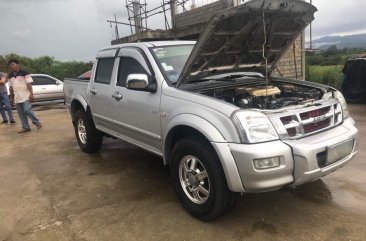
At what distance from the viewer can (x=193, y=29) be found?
12.1 metres

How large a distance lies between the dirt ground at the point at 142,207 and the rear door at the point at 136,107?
2.06 feet

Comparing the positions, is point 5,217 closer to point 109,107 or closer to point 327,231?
point 109,107

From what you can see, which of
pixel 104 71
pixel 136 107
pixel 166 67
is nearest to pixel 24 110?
pixel 104 71

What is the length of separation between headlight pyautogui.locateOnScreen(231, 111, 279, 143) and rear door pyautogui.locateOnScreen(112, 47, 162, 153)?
3.97 ft

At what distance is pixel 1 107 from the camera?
10805 millimetres

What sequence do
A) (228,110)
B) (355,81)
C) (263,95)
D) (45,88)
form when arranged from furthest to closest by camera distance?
(45,88), (355,81), (263,95), (228,110)

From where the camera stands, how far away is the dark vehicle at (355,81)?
1038cm

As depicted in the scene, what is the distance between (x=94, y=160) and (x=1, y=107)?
601 centimetres

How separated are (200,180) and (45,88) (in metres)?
12.5

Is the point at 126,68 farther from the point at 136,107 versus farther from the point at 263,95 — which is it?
the point at 263,95

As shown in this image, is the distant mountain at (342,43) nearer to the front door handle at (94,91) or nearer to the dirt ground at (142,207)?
the front door handle at (94,91)

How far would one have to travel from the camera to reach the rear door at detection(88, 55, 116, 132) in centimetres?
534

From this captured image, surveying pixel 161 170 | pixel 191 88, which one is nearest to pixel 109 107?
pixel 161 170

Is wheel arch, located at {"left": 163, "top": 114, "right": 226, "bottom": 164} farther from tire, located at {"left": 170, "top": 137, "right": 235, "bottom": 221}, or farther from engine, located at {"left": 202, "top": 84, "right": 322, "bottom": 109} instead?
engine, located at {"left": 202, "top": 84, "right": 322, "bottom": 109}
